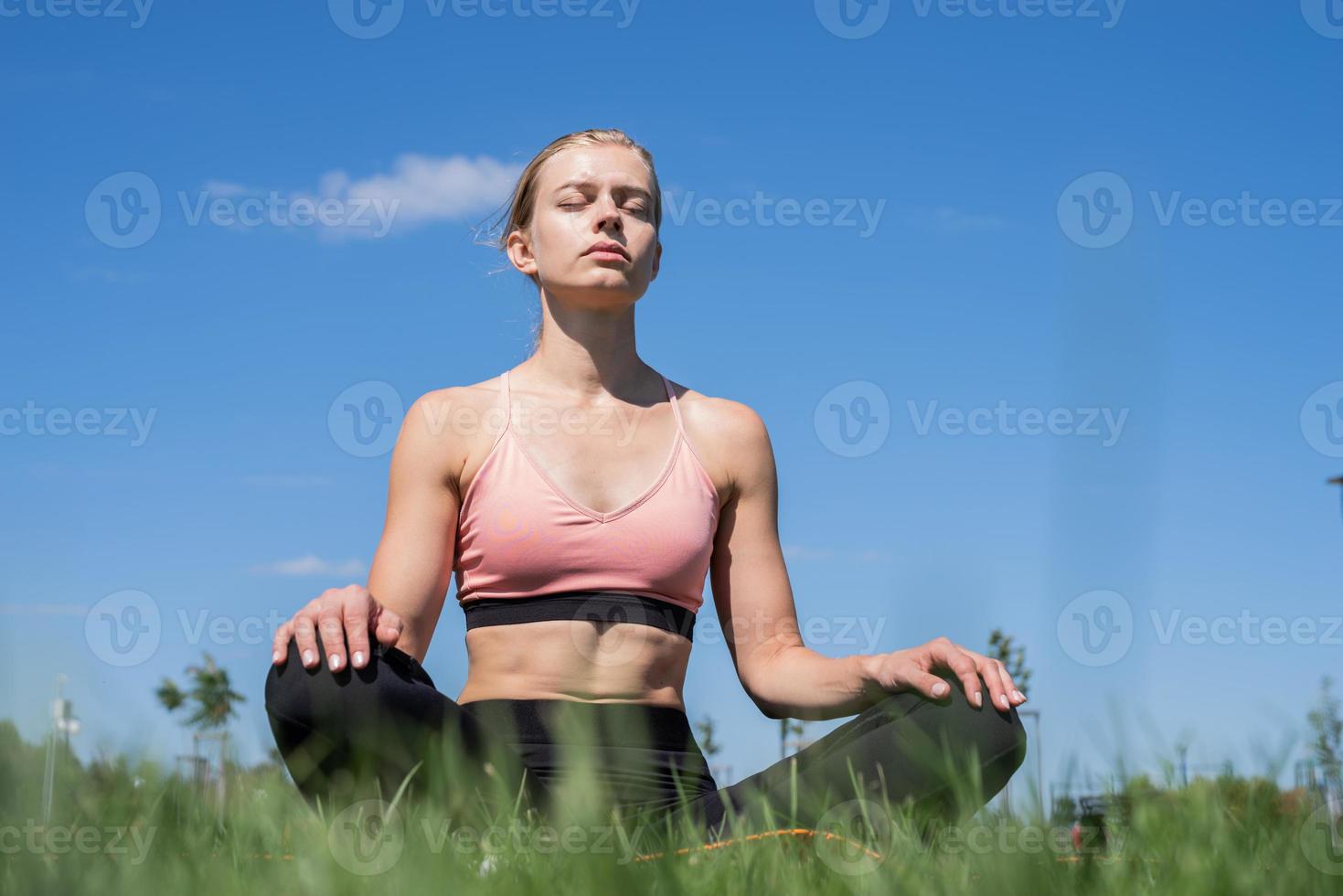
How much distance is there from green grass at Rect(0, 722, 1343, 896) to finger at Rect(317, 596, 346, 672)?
389 millimetres

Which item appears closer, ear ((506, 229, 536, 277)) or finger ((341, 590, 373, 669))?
finger ((341, 590, 373, 669))

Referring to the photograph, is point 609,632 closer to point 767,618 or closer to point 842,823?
point 767,618

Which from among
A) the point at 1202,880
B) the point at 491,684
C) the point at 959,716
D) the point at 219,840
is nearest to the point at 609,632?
the point at 491,684

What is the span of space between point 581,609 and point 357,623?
979mm

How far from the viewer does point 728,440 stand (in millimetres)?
4762

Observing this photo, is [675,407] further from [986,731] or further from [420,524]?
[986,731]

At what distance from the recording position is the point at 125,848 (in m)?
2.33

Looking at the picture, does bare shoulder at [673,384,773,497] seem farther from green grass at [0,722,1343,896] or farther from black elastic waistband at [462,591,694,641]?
green grass at [0,722,1343,896]

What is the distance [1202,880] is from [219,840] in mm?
2022

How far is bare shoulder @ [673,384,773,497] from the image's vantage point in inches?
185

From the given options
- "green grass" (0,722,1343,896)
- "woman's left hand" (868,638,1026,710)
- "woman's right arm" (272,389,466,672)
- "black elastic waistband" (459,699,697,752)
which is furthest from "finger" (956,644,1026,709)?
"woman's right arm" (272,389,466,672)

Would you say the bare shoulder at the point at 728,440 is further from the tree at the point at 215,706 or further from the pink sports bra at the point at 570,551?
the tree at the point at 215,706

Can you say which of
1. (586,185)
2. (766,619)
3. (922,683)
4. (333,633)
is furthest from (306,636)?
(586,185)

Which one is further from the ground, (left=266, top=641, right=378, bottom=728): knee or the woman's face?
the woman's face
